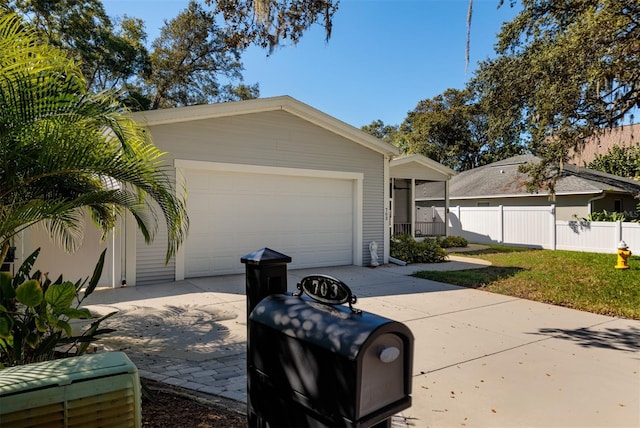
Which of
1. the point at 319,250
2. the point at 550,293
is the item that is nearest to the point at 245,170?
the point at 319,250

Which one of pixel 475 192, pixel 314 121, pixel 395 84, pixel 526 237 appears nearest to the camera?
pixel 314 121

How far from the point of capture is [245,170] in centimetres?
900

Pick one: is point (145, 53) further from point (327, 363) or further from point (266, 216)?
point (327, 363)

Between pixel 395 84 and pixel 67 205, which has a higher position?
pixel 395 84

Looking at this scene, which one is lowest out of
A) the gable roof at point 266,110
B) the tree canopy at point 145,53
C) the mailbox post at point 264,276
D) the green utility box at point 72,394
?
the green utility box at point 72,394

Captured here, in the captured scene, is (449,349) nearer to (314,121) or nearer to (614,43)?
(314,121)

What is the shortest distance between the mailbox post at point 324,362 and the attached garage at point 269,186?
6.33 meters

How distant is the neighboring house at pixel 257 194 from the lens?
774 cm

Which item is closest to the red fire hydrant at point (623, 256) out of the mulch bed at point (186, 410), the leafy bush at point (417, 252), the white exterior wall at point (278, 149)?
the leafy bush at point (417, 252)

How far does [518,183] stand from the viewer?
61.9 feet

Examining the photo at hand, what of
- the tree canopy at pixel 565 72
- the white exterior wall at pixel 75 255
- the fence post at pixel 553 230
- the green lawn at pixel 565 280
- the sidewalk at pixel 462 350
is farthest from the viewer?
the fence post at pixel 553 230

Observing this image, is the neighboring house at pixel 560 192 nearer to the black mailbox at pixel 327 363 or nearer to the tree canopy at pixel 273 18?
the tree canopy at pixel 273 18

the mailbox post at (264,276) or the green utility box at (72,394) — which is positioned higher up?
the mailbox post at (264,276)

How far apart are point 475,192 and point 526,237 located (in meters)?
4.29
